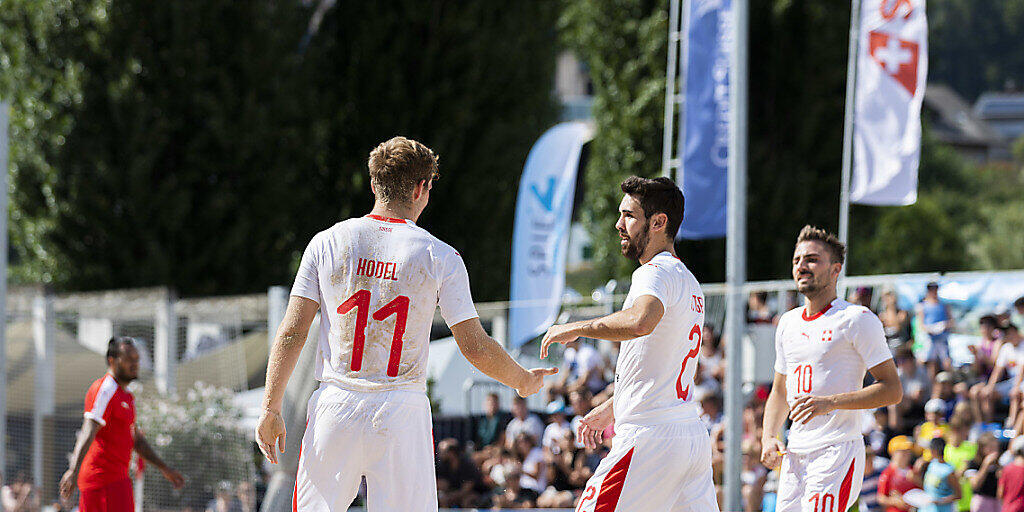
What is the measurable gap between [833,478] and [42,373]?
41.8 ft

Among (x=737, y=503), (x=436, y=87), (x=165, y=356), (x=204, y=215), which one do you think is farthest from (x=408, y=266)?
(x=436, y=87)

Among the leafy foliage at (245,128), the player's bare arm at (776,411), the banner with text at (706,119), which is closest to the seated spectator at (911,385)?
the banner with text at (706,119)

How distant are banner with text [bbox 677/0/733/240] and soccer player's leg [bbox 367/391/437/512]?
10.5m

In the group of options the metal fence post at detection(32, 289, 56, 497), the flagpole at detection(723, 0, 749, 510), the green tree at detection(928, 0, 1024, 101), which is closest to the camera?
the flagpole at detection(723, 0, 749, 510)

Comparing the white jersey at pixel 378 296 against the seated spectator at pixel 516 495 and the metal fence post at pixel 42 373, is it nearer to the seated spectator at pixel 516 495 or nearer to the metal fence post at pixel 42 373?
the seated spectator at pixel 516 495

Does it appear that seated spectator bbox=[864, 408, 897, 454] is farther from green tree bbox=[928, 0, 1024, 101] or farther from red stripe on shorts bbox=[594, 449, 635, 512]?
green tree bbox=[928, 0, 1024, 101]

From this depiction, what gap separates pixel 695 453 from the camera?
5.23m

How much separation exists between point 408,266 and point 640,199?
4.15ft

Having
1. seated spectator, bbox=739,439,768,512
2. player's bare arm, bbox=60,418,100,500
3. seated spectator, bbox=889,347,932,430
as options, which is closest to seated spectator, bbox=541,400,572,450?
seated spectator, bbox=739,439,768,512

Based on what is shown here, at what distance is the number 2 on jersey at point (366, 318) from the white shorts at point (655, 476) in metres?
1.18

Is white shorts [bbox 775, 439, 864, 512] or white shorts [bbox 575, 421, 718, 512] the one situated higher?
white shorts [bbox 575, 421, 718, 512]

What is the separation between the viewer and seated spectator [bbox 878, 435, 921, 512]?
10.1m

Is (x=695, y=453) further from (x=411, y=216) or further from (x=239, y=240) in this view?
(x=239, y=240)

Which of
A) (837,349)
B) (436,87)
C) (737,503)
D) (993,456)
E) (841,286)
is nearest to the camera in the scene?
(837,349)
